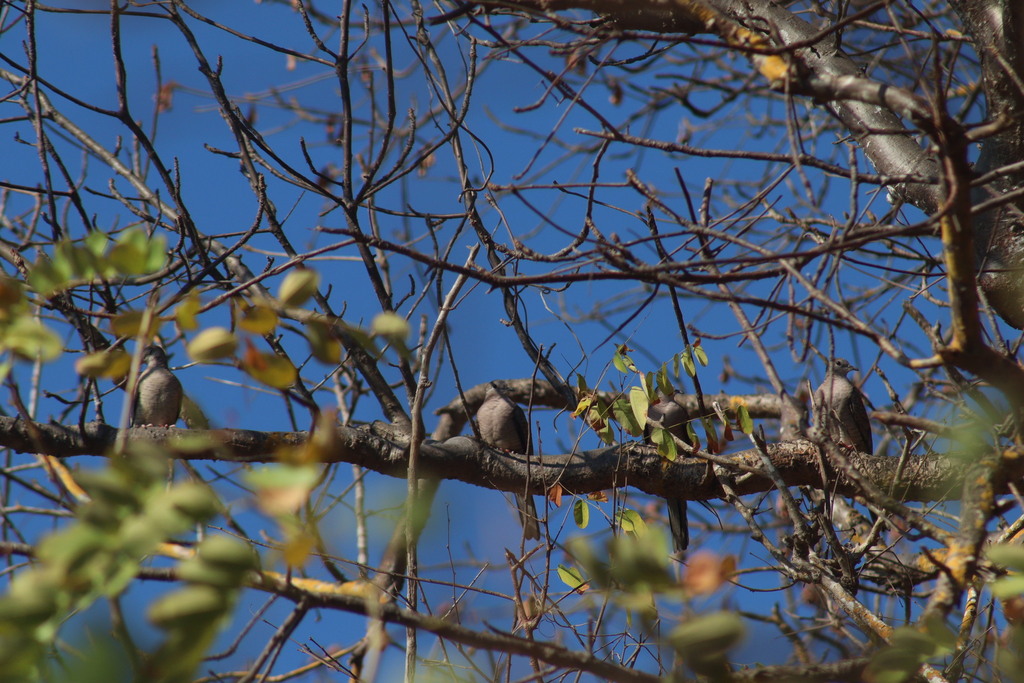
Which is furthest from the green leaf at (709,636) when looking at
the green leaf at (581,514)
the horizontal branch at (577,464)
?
the horizontal branch at (577,464)

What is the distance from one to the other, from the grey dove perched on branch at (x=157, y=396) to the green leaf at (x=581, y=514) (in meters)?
2.94

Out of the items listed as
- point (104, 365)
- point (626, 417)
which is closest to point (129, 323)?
point (104, 365)

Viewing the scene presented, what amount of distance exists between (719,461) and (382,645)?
2096 millimetres

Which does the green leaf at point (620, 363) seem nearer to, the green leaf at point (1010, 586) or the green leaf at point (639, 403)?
the green leaf at point (639, 403)

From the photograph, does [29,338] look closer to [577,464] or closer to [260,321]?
[260,321]

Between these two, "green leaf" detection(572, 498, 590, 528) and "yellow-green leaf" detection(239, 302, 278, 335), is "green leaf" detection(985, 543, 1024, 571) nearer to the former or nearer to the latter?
"yellow-green leaf" detection(239, 302, 278, 335)

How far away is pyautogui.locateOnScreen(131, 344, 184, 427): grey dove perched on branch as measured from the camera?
4.76m

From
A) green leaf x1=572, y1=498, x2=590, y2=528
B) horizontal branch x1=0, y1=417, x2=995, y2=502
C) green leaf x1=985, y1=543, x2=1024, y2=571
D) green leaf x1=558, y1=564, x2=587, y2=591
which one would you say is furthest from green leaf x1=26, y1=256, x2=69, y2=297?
green leaf x1=572, y1=498, x2=590, y2=528

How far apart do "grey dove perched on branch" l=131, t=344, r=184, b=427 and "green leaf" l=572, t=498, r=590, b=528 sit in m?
2.94

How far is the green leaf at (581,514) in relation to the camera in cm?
275

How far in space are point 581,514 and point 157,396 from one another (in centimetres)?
303

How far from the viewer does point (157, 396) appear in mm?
4754

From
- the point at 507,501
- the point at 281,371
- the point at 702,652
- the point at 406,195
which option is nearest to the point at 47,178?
the point at 406,195

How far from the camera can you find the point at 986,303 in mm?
2979
